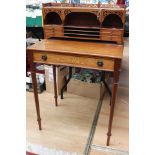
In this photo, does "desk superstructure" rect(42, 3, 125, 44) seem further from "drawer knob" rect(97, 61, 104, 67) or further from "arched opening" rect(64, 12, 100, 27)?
"drawer knob" rect(97, 61, 104, 67)

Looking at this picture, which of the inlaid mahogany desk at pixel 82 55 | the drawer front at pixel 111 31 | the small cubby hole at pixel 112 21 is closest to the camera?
the inlaid mahogany desk at pixel 82 55

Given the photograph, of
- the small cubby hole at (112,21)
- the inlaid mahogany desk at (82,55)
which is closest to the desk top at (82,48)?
the inlaid mahogany desk at (82,55)

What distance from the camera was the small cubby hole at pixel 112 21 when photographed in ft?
5.64

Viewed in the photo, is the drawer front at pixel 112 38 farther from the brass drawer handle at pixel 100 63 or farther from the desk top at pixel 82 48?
the brass drawer handle at pixel 100 63

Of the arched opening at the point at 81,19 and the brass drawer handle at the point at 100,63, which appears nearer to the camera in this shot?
the brass drawer handle at the point at 100,63

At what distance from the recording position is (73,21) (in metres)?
1.85

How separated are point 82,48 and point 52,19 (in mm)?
515

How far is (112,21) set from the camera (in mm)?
1750

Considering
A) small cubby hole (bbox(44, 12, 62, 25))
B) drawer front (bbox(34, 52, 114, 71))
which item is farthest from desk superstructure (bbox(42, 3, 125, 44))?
drawer front (bbox(34, 52, 114, 71))

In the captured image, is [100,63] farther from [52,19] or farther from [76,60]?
[52,19]

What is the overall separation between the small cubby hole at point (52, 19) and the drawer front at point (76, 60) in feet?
1.25

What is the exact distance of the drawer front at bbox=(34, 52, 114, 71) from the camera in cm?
141

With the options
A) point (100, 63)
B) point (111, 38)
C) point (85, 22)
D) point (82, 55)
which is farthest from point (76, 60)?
point (85, 22)

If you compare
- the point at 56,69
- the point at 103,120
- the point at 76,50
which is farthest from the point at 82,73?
the point at 76,50
